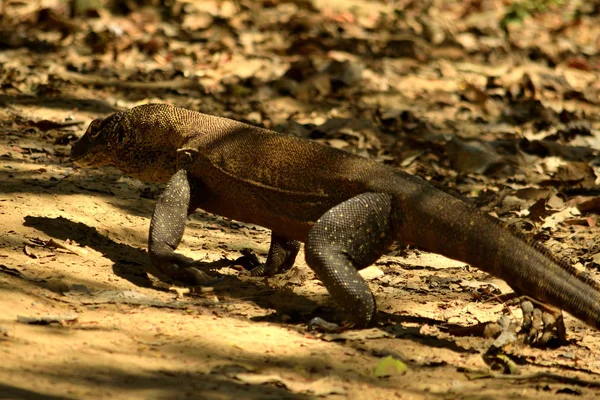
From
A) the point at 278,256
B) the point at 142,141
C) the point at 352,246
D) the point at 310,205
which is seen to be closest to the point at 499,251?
the point at 352,246

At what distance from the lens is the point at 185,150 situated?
5695 millimetres

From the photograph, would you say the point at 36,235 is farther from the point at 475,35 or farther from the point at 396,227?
the point at 475,35

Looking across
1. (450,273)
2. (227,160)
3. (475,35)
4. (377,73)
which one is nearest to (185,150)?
(227,160)

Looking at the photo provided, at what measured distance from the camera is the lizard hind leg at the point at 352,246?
473 centimetres

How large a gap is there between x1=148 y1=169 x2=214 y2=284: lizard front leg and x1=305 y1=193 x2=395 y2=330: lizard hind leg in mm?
827

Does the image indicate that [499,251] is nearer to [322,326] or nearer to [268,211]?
[322,326]

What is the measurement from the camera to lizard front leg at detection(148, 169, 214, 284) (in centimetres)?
527

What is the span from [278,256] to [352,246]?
3.77ft

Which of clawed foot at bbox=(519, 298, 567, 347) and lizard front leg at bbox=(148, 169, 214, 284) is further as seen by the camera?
lizard front leg at bbox=(148, 169, 214, 284)

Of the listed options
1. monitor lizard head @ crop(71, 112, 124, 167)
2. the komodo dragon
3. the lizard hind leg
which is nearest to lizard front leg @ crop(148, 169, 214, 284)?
the komodo dragon

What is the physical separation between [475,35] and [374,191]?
872 centimetres

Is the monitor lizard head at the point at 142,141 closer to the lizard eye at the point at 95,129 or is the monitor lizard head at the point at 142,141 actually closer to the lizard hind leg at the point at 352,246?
the lizard eye at the point at 95,129

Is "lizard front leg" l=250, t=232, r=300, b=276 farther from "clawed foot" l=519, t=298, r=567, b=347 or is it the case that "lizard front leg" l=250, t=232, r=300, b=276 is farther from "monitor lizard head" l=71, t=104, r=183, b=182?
"clawed foot" l=519, t=298, r=567, b=347

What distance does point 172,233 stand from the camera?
17.8 feet
